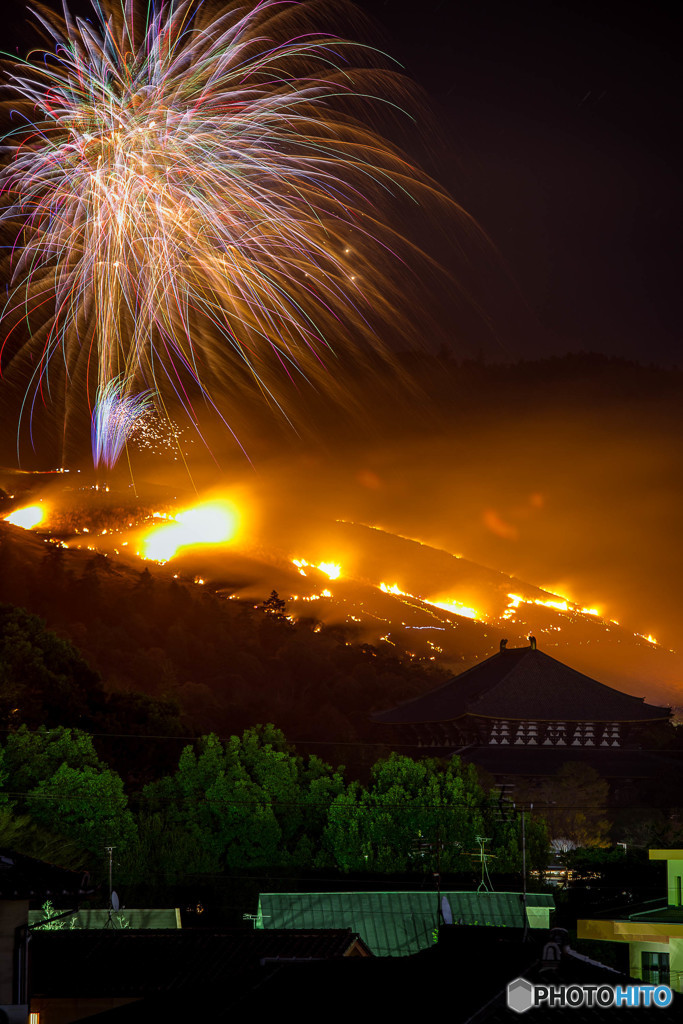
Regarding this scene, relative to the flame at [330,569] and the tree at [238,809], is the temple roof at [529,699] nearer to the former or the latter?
the tree at [238,809]

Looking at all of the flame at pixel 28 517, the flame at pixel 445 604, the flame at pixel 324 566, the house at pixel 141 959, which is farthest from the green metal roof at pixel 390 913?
the flame at pixel 324 566

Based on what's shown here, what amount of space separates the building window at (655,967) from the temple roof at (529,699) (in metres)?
52.3

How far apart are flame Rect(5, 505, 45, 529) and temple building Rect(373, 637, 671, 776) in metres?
79.0

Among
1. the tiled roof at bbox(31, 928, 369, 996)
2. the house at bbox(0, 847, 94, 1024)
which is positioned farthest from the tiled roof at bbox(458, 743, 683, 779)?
the house at bbox(0, 847, 94, 1024)

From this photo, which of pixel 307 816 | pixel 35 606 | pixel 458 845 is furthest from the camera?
pixel 35 606

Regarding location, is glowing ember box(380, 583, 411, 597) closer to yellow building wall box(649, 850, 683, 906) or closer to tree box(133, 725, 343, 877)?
tree box(133, 725, 343, 877)

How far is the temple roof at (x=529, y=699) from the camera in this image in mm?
78250

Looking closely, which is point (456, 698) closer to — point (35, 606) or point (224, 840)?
point (224, 840)

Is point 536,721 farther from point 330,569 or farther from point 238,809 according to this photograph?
point 330,569

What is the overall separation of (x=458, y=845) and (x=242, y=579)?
105547 millimetres

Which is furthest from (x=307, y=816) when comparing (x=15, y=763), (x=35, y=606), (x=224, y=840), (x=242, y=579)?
(x=242, y=579)

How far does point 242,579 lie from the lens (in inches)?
5930

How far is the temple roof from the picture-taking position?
78.2 metres

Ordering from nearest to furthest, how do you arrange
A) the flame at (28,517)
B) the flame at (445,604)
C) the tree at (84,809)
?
the tree at (84,809)
the flame at (28,517)
the flame at (445,604)
